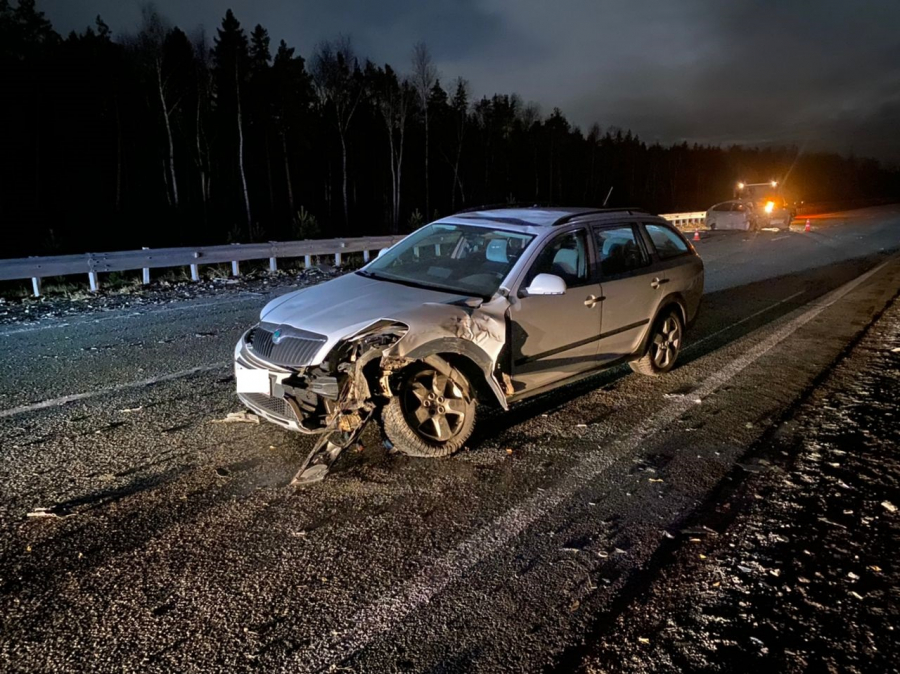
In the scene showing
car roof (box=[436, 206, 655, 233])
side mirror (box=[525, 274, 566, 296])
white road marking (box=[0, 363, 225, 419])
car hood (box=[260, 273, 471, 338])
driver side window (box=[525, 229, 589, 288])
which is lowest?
white road marking (box=[0, 363, 225, 419])

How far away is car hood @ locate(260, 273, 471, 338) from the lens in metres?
4.11

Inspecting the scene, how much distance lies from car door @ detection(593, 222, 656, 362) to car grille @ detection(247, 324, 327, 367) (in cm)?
259

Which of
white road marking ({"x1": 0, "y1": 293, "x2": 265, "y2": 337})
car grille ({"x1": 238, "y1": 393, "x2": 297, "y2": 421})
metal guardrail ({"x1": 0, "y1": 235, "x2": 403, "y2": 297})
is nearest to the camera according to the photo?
car grille ({"x1": 238, "y1": 393, "x2": 297, "y2": 421})

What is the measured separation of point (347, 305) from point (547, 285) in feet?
4.86

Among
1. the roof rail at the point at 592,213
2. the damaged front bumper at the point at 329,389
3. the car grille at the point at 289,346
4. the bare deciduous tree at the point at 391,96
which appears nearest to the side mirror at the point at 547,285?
the roof rail at the point at 592,213

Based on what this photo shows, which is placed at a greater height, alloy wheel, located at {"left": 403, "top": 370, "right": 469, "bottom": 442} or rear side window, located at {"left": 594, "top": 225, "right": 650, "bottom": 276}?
rear side window, located at {"left": 594, "top": 225, "right": 650, "bottom": 276}

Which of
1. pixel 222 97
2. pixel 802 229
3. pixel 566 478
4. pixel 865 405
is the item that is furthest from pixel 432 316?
pixel 222 97

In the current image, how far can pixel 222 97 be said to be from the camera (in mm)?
42750

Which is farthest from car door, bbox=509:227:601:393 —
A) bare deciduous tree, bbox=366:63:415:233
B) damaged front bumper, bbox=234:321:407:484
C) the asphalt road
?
bare deciduous tree, bbox=366:63:415:233

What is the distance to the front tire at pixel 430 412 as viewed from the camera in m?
4.13

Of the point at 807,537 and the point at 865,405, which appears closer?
the point at 807,537

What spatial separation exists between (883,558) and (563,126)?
2946 inches

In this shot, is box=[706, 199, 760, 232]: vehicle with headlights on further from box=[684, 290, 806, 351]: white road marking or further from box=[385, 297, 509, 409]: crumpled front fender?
box=[385, 297, 509, 409]: crumpled front fender

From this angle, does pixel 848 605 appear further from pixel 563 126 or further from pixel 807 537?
pixel 563 126
